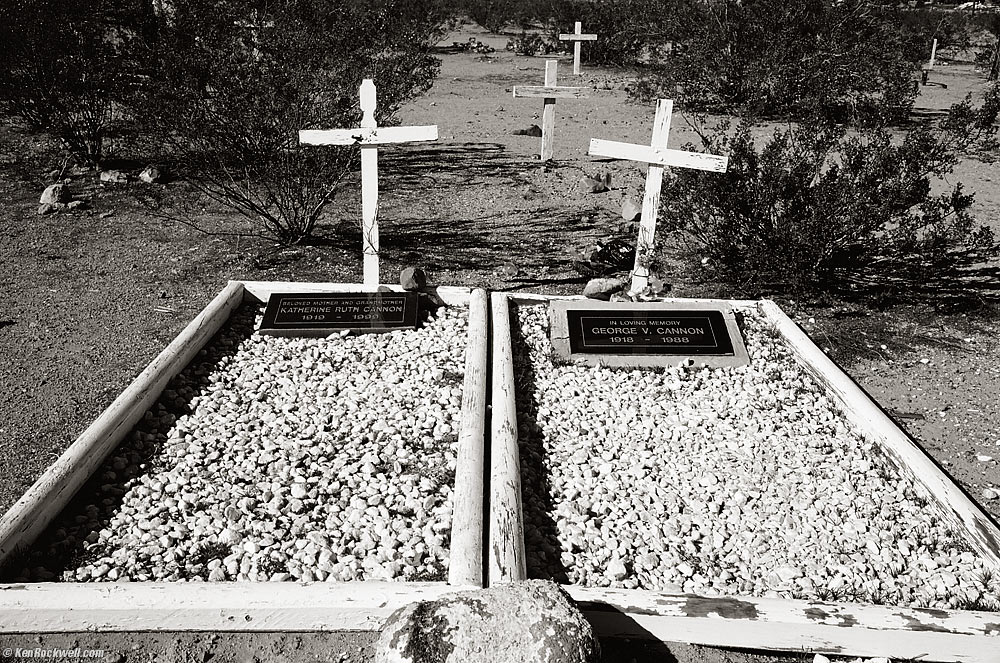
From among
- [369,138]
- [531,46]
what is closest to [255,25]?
[369,138]

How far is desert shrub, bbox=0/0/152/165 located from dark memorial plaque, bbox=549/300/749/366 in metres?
6.40

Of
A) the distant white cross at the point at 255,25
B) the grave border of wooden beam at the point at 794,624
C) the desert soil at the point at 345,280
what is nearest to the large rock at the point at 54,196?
the desert soil at the point at 345,280

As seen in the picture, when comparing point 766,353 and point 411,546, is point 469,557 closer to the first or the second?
point 411,546

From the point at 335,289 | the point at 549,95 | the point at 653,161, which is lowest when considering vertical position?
the point at 335,289

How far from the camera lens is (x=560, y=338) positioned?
4.83 m

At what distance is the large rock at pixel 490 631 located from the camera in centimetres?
217

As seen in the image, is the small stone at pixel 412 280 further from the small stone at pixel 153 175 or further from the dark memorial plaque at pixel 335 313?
the small stone at pixel 153 175

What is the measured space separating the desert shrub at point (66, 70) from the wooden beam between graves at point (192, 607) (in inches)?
288

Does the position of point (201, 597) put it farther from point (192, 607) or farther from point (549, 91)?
point (549, 91)

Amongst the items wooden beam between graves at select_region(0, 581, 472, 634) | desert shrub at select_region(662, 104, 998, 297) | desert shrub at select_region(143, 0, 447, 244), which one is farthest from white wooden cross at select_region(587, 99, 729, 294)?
wooden beam between graves at select_region(0, 581, 472, 634)

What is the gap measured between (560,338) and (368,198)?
1.78m

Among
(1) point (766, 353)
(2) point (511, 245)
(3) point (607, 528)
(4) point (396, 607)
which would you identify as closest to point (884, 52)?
(2) point (511, 245)

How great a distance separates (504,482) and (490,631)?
1.05m

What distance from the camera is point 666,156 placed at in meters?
5.27
